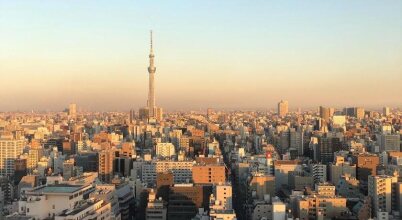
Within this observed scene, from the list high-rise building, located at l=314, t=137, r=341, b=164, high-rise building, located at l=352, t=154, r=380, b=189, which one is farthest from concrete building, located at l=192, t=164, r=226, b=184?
high-rise building, located at l=314, t=137, r=341, b=164

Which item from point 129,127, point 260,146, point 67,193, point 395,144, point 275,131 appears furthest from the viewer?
point 129,127

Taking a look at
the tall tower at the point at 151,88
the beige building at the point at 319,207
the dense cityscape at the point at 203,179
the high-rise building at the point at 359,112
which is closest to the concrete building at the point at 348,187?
the dense cityscape at the point at 203,179

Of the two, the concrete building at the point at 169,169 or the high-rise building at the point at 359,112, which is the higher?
the high-rise building at the point at 359,112

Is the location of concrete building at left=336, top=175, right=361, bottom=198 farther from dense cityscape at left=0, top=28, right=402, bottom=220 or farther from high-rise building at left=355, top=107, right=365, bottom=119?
high-rise building at left=355, top=107, right=365, bottom=119

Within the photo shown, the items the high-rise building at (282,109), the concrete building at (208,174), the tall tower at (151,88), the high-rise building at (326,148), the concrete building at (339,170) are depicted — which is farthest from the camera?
the high-rise building at (282,109)

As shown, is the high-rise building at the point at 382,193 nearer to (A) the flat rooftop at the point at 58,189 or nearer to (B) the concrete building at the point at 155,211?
(B) the concrete building at the point at 155,211

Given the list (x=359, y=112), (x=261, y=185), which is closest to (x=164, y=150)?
(x=261, y=185)

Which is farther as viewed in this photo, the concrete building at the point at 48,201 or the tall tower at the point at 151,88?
the tall tower at the point at 151,88

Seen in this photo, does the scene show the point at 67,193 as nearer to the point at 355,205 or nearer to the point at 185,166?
the point at 355,205

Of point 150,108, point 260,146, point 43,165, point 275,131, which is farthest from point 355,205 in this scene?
point 150,108
